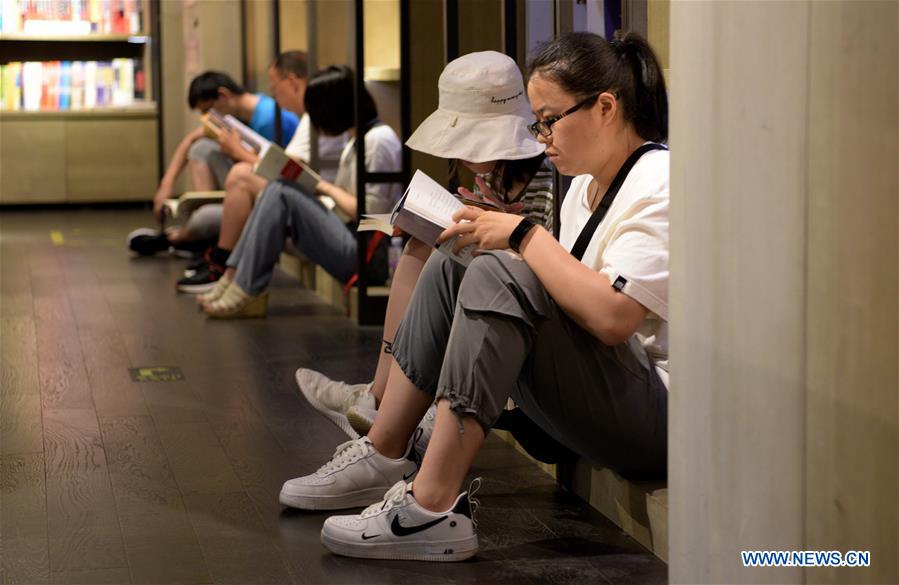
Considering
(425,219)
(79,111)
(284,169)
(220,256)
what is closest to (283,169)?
(284,169)

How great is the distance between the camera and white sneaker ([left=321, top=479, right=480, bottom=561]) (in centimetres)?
217

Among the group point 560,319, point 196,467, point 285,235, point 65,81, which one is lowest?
point 196,467

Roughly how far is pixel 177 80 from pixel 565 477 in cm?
756

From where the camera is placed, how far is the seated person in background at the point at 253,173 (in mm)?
5133

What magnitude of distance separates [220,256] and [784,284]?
Answer: 13.0 ft

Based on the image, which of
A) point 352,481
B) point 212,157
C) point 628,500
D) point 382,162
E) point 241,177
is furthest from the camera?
point 212,157

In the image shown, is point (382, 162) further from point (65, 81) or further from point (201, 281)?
point (65, 81)

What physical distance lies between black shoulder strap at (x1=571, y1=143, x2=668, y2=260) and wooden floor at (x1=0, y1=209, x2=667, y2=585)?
0.51 m

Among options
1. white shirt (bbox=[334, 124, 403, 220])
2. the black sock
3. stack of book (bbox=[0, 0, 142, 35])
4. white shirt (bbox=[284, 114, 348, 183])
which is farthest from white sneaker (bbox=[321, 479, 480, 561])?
stack of book (bbox=[0, 0, 142, 35])

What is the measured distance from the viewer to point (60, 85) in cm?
963

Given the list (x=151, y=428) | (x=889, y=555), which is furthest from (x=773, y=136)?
(x=151, y=428)

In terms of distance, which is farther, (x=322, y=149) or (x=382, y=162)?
(x=322, y=149)

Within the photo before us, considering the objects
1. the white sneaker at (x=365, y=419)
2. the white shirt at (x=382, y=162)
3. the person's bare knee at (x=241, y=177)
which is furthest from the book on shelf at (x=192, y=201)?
the white sneaker at (x=365, y=419)

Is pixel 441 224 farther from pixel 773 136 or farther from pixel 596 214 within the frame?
pixel 773 136
